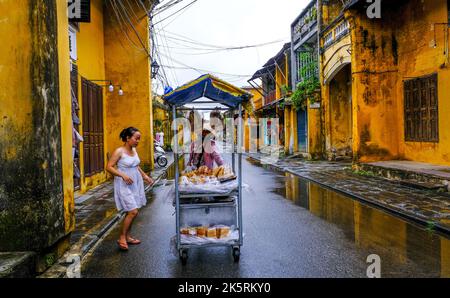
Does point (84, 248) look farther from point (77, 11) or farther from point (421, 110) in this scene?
point (421, 110)

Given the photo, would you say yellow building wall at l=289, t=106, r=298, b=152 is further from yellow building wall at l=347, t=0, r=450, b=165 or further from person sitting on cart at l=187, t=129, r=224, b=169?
person sitting on cart at l=187, t=129, r=224, b=169

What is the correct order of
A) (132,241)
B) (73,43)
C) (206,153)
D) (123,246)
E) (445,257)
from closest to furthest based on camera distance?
(445,257) → (123,246) → (132,241) → (206,153) → (73,43)

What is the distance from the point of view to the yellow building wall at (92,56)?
11.8m

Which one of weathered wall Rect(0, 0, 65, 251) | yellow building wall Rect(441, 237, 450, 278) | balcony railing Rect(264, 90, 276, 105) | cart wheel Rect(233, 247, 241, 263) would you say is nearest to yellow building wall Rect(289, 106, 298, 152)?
balcony railing Rect(264, 90, 276, 105)

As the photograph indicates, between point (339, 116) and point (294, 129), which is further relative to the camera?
point (294, 129)

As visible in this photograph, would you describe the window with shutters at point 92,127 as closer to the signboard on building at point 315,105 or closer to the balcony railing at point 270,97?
the signboard on building at point 315,105

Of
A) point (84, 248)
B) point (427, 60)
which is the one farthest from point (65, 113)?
point (427, 60)

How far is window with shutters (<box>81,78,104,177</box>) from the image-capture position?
12.2m

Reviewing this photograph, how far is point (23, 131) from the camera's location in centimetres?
484

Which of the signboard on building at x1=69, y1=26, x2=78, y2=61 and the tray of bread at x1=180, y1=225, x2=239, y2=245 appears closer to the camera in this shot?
the tray of bread at x1=180, y1=225, x2=239, y2=245

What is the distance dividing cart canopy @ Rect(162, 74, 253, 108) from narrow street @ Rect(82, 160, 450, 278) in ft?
7.43

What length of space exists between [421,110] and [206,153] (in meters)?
9.38

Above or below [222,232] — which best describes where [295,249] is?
below

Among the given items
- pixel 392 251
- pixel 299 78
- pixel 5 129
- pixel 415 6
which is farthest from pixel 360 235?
pixel 299 78
